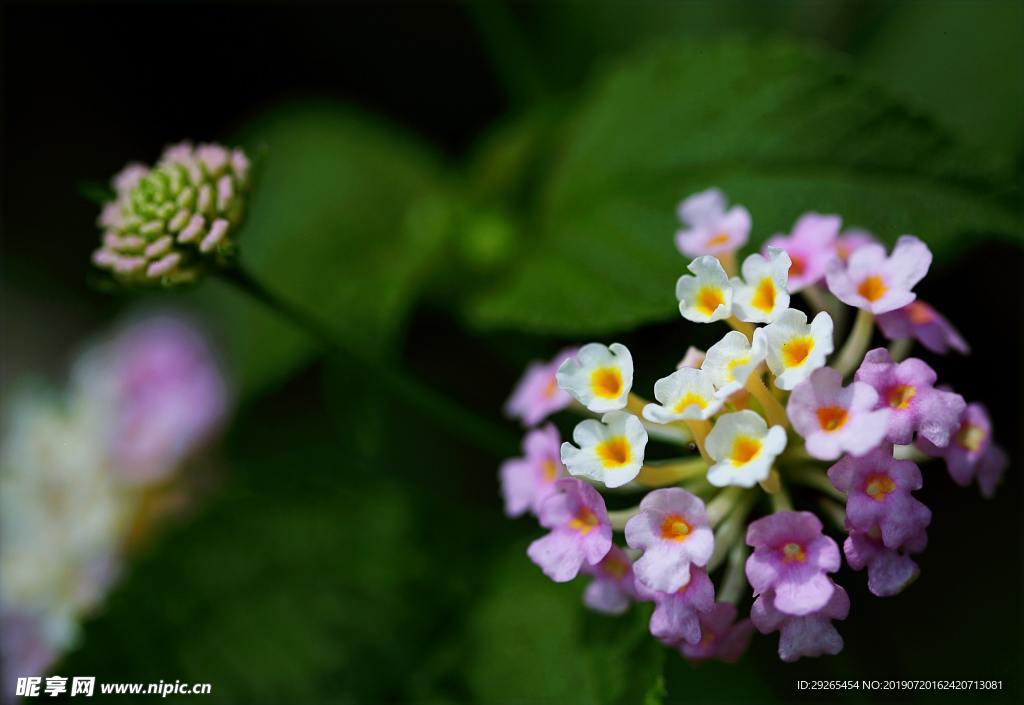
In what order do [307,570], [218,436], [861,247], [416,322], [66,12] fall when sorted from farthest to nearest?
[66,12], [416,322], [218,436], [307,570], [861,247]

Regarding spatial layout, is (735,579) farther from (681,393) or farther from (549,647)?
(549,647)

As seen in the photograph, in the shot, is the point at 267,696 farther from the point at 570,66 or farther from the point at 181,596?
the point at 570,66

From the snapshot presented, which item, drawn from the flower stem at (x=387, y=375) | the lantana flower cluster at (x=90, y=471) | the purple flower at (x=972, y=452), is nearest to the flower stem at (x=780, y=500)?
the purple flower at (x=972, y=452)

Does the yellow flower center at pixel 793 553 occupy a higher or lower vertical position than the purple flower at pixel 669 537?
lower

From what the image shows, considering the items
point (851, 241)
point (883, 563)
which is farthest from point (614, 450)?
point (851, 241)

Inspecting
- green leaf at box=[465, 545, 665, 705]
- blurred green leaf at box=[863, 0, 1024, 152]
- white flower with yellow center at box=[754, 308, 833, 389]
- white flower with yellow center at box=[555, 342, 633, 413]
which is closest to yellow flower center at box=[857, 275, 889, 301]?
white flower with yellow center at box=[754, 308, 833, 389]

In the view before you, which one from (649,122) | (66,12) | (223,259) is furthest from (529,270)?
(66,12)

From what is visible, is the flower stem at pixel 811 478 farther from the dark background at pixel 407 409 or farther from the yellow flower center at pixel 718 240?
the yellow flower center at pixel 718 240
